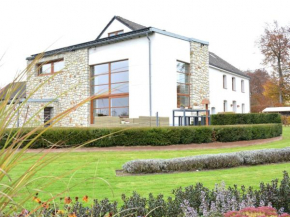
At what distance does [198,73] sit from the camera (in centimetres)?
1588

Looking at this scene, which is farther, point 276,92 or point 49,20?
point 276,92

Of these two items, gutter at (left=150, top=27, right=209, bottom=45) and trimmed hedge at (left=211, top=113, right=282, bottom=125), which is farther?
trimmed hedge at (left=211, top=113, right=282, bottom=125)

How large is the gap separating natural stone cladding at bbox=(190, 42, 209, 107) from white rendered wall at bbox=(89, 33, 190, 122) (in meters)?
1.04

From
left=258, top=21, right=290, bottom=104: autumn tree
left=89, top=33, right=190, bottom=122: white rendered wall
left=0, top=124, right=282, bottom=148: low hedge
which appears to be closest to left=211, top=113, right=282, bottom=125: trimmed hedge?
left=89, top=33, right=190, bottom=122: white rendered wall

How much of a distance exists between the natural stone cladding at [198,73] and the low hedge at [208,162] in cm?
813

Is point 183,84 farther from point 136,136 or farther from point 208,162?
point 208,162

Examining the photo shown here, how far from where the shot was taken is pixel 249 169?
→ 6316 millimetres

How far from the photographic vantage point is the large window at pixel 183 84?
48.3 feet

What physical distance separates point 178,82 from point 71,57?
6.68 meters

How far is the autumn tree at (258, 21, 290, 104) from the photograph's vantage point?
100ft

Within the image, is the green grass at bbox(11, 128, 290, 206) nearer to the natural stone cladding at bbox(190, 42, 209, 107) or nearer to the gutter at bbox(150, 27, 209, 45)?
the gutter at bbox(150, 27, 209, 45)

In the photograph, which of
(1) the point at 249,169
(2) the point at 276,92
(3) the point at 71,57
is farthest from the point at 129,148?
(2) the point at 276,92

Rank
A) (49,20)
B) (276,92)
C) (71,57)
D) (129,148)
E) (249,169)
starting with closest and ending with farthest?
(49,20)
(249,169)
(129,148)
(71,57)
(276,92)

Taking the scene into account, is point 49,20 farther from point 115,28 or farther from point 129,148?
point 115,28
